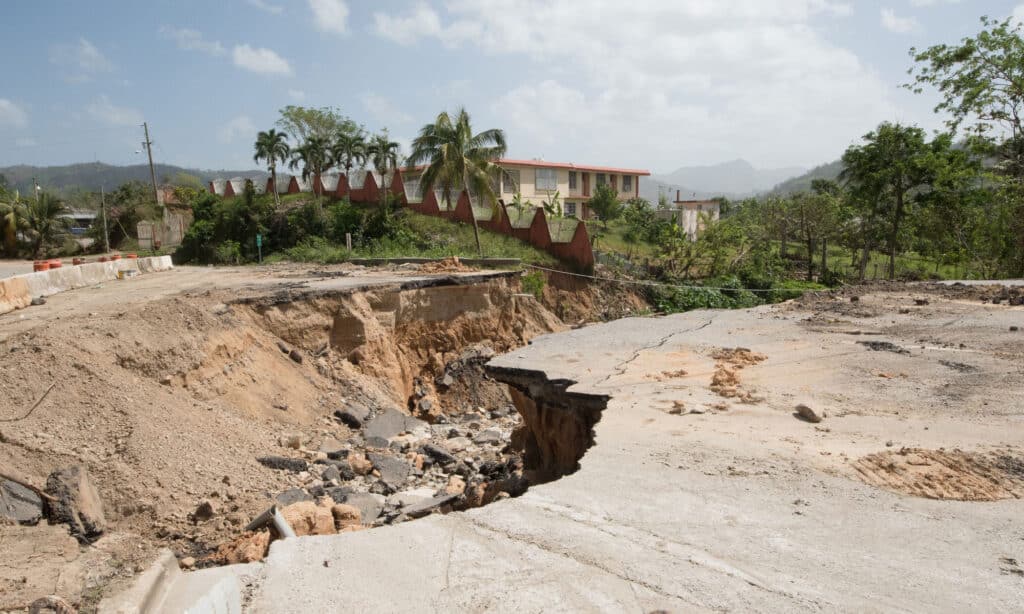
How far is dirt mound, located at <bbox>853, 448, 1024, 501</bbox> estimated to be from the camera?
4516 mm

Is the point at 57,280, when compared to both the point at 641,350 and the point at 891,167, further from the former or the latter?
the point at 891,167

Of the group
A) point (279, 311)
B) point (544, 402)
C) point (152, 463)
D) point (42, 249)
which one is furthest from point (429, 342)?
point (42, 249)

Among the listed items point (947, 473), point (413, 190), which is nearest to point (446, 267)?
point (413, 190)

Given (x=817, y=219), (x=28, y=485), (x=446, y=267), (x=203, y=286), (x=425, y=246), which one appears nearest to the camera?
(x=28, y=485)

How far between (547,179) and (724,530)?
3469cm

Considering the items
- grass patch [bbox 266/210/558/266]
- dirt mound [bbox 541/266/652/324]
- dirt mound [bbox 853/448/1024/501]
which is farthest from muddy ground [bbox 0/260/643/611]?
grass patch [bbox 266/210/558/266]

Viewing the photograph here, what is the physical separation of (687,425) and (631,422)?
57 cm

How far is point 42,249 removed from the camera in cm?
3372

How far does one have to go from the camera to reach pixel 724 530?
408cm

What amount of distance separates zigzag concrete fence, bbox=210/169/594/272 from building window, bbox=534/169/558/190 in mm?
7466

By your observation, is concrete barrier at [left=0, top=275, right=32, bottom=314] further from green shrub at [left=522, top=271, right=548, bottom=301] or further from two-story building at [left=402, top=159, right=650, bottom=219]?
two-story building at [left=402, top=159, right=650, bottom=219]

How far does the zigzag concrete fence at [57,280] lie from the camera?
10.9 metres

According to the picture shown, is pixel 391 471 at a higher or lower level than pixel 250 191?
lower

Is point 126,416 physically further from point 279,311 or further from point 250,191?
point 250,191
